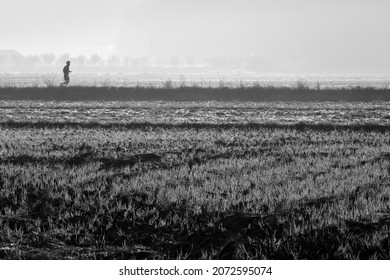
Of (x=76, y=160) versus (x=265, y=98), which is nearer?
(x=76, y=160)

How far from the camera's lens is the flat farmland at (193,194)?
26.3 feet

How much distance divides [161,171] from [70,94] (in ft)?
94.8

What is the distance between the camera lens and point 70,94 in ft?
133

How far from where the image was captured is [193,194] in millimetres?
10484

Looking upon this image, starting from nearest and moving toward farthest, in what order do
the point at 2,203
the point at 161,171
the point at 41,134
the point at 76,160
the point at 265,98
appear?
the point at 2,203
the point at 161,171
the point at 76,160
the point at 41,134
the point at 265,98

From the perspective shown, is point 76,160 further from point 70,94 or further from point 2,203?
point 70,94

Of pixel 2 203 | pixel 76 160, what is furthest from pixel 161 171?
pixel 2 203

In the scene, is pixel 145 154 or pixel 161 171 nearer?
pixel 161 171

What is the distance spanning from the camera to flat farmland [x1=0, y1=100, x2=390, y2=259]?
26.3ft
